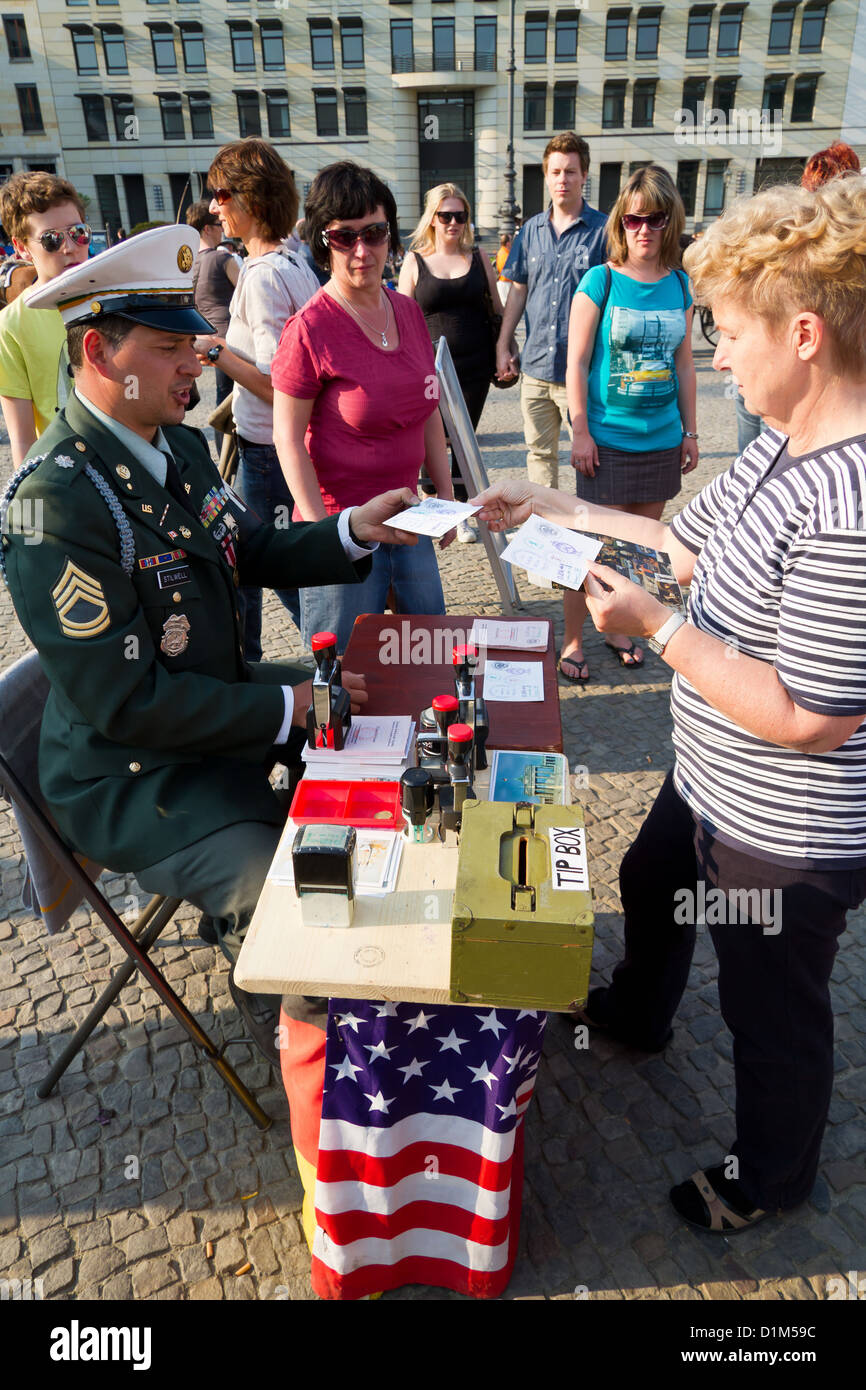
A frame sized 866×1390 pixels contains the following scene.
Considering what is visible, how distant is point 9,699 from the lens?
7.22 feet

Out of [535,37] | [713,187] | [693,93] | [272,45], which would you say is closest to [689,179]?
[713,187]

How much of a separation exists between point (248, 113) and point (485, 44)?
12.5 meters

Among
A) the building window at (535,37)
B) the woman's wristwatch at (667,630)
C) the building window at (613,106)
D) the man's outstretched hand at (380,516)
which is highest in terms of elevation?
the building window at (535,37)

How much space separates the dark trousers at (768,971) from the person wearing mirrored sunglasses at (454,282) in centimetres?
359

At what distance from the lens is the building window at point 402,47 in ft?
138

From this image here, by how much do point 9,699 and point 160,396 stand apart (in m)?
0.89

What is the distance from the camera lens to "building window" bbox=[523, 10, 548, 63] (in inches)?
1612

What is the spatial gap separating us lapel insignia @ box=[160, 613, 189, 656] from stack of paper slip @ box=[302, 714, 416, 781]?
0.47 meters

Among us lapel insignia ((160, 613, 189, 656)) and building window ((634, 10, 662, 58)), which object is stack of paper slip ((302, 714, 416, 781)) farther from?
building window ((634, 10, 662, 58))

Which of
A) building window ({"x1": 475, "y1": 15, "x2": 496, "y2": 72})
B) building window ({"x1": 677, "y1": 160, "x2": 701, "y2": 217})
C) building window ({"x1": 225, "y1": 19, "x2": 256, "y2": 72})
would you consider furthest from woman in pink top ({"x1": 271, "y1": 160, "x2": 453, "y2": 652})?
building window ({"x1": 225, "y1": 19, "x2": 256, "y2": 72})

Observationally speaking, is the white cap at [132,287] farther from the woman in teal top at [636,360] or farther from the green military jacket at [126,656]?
the woman in teal top at [636,360]

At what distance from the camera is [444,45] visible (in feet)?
139

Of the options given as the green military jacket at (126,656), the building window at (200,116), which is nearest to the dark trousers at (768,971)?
the green military jacket at (126,656)

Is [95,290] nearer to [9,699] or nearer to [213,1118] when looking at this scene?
[9,699]
